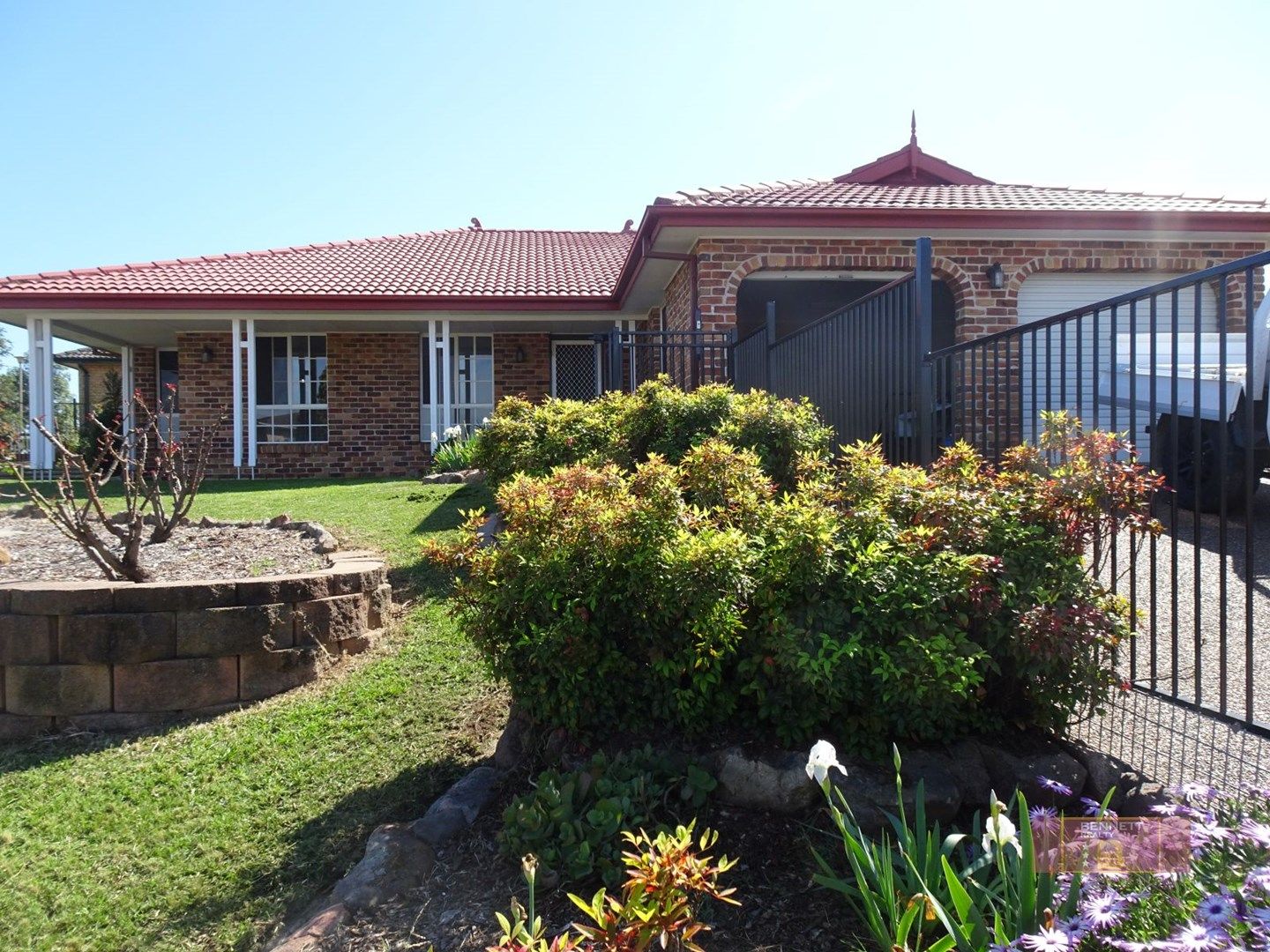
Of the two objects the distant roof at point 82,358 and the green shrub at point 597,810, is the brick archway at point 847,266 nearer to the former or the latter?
the green shrub at point 597,810

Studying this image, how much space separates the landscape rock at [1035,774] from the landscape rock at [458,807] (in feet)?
5.25

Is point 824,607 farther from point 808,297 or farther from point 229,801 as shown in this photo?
point 808,297

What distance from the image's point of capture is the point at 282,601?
4.73 meters

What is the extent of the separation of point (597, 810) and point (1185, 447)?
19.4 ft

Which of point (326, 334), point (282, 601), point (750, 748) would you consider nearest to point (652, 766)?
point (750, 748)

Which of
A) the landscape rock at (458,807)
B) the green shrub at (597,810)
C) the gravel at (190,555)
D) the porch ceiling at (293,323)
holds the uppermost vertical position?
the porch ceiling at (293,323)

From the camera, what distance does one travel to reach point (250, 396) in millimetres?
14180

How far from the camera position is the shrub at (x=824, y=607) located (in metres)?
2.84

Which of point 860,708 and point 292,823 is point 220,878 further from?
point 860,708

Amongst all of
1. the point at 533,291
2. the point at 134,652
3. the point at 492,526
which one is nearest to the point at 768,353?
the point at 492,526

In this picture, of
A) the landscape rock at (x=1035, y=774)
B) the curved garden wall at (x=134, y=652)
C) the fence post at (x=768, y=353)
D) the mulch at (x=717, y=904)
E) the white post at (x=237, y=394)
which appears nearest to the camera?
the mulch at (x=717, y=904)

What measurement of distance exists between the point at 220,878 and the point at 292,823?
31cm

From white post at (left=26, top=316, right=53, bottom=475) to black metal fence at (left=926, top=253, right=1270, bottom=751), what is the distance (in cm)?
1257

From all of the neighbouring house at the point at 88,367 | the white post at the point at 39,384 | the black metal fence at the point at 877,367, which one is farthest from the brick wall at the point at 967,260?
the neighbouring house at the point at 88,367
